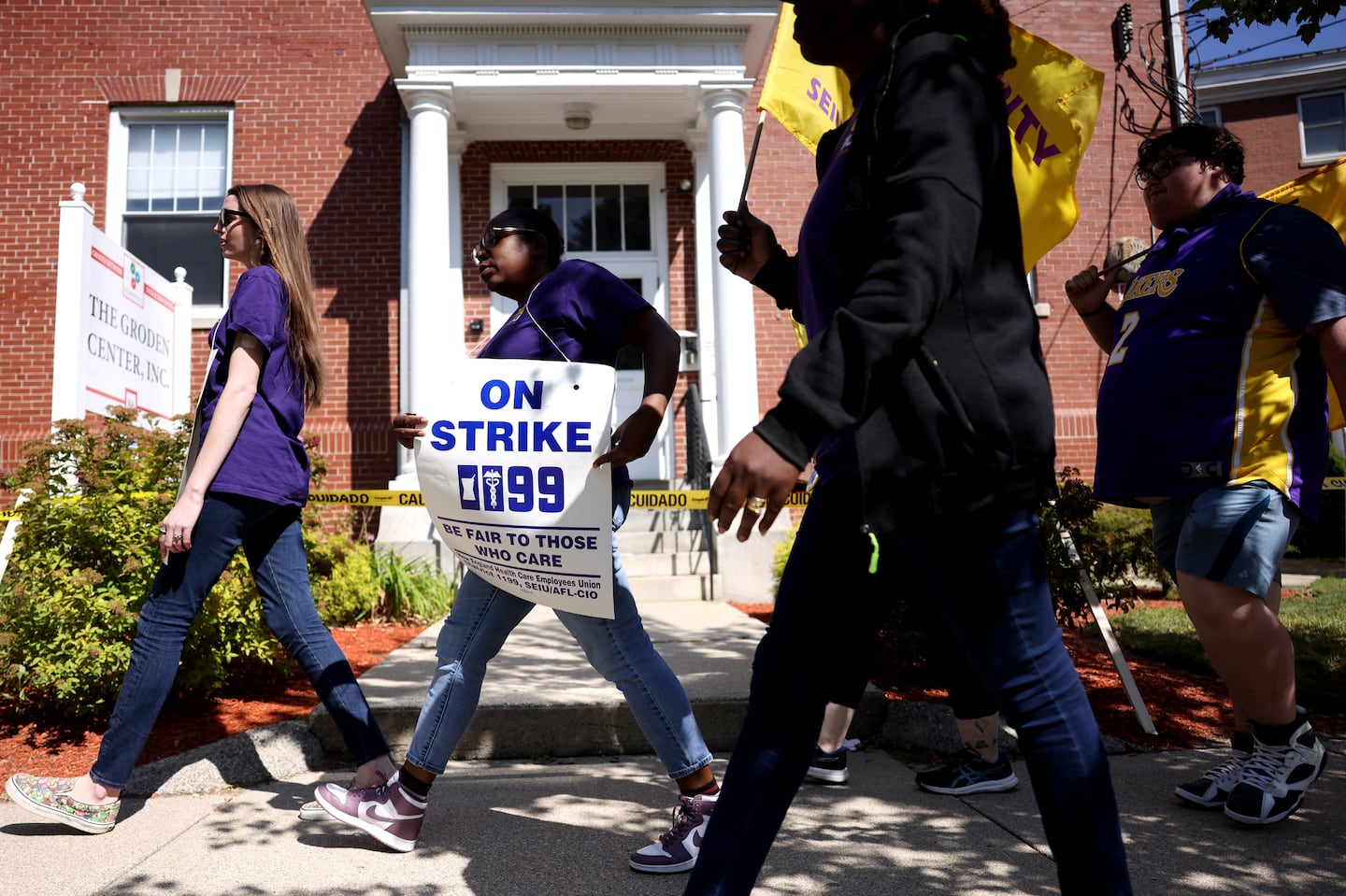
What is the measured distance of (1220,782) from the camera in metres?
3.08

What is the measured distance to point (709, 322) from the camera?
10.6 m

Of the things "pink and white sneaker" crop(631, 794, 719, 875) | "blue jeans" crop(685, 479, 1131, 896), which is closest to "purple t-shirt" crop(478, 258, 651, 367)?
"blue jeans" crop(685, 479, 1131, 896)

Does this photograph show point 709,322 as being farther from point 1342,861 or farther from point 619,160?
point 1342,861

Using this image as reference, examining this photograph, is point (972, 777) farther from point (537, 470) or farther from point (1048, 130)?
point (1048, 130)

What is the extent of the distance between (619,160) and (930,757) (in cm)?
854

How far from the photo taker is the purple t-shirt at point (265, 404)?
3.13 metres

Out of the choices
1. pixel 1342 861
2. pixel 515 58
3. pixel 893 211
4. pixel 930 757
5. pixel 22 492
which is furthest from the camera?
pixel 515 58

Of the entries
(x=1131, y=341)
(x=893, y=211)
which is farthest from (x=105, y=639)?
(x=1131, y=341)

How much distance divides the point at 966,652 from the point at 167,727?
12.0ft

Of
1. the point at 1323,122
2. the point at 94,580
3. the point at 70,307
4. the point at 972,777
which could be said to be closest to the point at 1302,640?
the point at 972,777

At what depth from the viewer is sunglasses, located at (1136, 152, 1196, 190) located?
10.5ft

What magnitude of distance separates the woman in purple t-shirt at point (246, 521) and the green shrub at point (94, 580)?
35.1 inches

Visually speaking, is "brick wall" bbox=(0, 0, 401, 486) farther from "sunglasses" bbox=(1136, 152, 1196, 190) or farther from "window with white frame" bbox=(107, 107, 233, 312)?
"sunglasses" bbox=(1136, 152, 1196, 190)

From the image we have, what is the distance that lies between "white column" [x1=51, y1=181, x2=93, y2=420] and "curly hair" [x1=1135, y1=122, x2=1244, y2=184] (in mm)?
5318
